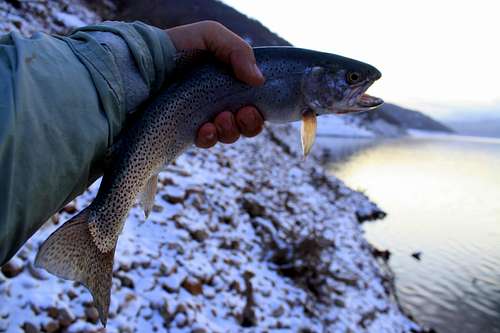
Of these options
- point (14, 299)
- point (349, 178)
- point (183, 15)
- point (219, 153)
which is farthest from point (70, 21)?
point (349, 178)

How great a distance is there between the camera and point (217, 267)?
645 cm

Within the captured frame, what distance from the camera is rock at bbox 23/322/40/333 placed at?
397 cm

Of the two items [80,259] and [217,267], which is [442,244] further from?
[80,259]

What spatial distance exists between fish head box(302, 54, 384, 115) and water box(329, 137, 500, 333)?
338 inches

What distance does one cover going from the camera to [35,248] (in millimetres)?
4750

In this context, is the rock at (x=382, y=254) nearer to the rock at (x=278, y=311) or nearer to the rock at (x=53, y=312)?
the rock at (x=278, y=311)

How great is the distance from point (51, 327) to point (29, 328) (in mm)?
207

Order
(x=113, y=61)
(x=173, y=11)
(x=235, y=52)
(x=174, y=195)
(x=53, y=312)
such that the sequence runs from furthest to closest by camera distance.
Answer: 1. (x=173, y=11)
2. (x=174, y=195)
3. (x=53, y=312)
4. (x=235, y=52)
5. (x=113, y=61)

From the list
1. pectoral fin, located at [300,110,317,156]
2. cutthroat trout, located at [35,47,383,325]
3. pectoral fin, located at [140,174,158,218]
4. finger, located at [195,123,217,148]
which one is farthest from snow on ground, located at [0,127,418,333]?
pectoral fin, located at [300,110,317,156]

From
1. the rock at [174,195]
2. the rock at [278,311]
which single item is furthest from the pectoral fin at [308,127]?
the rock at [174,195]

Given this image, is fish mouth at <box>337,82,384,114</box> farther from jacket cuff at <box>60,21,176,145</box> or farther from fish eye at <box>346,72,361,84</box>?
jacket cuff at <box>60,21,176,145</box>

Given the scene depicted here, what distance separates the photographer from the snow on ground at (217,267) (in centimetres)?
455

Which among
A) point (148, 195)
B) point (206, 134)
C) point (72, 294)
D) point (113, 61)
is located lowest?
point (72, 294)

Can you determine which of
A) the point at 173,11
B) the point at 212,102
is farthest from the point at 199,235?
the point at 173,11
